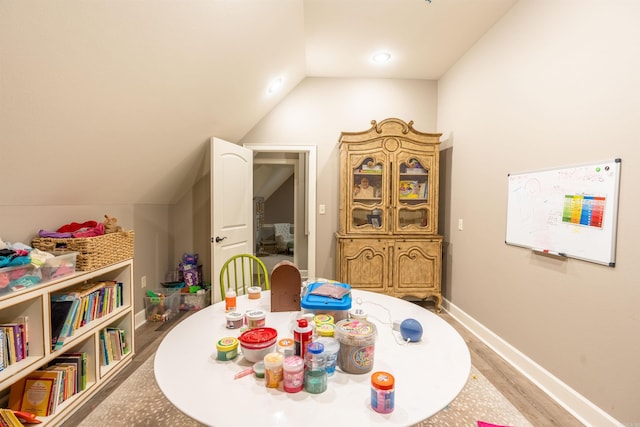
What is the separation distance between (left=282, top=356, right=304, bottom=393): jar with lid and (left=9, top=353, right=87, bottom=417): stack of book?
5.14 ft

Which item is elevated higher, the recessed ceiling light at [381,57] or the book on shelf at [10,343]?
the recessed ceiling light at [381,57]

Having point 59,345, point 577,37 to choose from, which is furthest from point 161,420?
point 577,37

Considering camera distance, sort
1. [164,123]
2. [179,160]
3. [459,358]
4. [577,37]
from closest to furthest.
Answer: [459,358]
[577,37]
[164,123]
[179,160]

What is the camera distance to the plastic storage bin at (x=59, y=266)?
1584 mm

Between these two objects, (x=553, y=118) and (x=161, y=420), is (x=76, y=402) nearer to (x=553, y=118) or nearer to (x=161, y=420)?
(x=161, y=420)

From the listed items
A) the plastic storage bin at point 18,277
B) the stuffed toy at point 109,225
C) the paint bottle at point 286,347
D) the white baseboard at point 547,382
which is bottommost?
the white baseboard at point 547,382

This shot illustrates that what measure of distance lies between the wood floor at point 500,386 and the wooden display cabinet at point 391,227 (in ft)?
2.52

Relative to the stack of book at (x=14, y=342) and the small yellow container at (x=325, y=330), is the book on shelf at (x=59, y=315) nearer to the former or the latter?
the stack of book at (x=14, y=342)

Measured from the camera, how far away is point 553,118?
192 centimetres

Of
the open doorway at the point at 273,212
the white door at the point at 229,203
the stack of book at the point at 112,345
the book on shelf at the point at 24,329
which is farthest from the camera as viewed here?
the open doorway at the point at 273,212

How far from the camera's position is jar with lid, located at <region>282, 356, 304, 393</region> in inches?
32.6

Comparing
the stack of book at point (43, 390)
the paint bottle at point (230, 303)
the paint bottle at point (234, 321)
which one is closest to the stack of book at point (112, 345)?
the stack of book at point (43, 390)

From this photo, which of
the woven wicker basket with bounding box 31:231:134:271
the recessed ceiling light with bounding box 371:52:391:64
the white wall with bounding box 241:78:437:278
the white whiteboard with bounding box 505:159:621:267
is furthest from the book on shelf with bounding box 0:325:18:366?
the recessed ceiling light with bounding box 371:52:391:64

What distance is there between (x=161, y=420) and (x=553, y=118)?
299 centimetres
